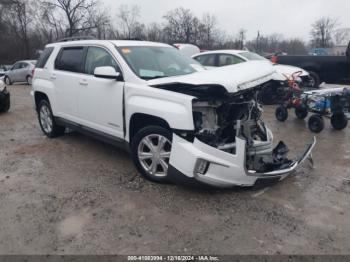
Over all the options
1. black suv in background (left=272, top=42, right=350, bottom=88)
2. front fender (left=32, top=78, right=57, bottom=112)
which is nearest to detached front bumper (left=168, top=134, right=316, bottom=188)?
front fender (left=32, top=78, right=57, bottom=112)

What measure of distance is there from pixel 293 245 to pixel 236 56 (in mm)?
8237

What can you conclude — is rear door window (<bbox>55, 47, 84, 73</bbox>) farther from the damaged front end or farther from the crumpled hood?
the damaged front end

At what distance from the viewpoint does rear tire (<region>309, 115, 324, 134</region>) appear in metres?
6.92

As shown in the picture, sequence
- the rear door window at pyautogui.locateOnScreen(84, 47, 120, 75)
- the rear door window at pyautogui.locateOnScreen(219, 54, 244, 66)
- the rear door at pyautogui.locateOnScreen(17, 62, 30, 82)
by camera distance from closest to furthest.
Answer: the rear door window at pyautogui.locateOnScreen(84, 47, 120, 75) < the rear door window at pyautogui.locateOnScreen(219, 54, 244, 66) < the rear door at pyautogui.locateOnScreen(17, 62, 30, 82)

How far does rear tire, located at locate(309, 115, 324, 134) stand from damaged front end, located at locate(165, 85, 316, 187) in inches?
120

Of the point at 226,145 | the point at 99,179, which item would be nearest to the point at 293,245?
the point at 226,145

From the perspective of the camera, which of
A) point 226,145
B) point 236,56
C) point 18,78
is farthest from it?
point 18,78

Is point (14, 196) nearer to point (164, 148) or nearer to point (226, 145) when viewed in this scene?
point (164, 148)

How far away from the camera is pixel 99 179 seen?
437 centimetres

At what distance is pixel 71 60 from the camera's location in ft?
17.8

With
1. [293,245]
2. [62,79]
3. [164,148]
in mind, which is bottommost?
[293,245]

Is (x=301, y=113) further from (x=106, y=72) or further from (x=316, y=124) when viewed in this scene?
(x=106, y=72)

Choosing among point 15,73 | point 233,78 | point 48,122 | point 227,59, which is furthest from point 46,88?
point 15,73

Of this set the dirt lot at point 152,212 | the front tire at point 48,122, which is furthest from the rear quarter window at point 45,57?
the dirt lot at point 152,212
